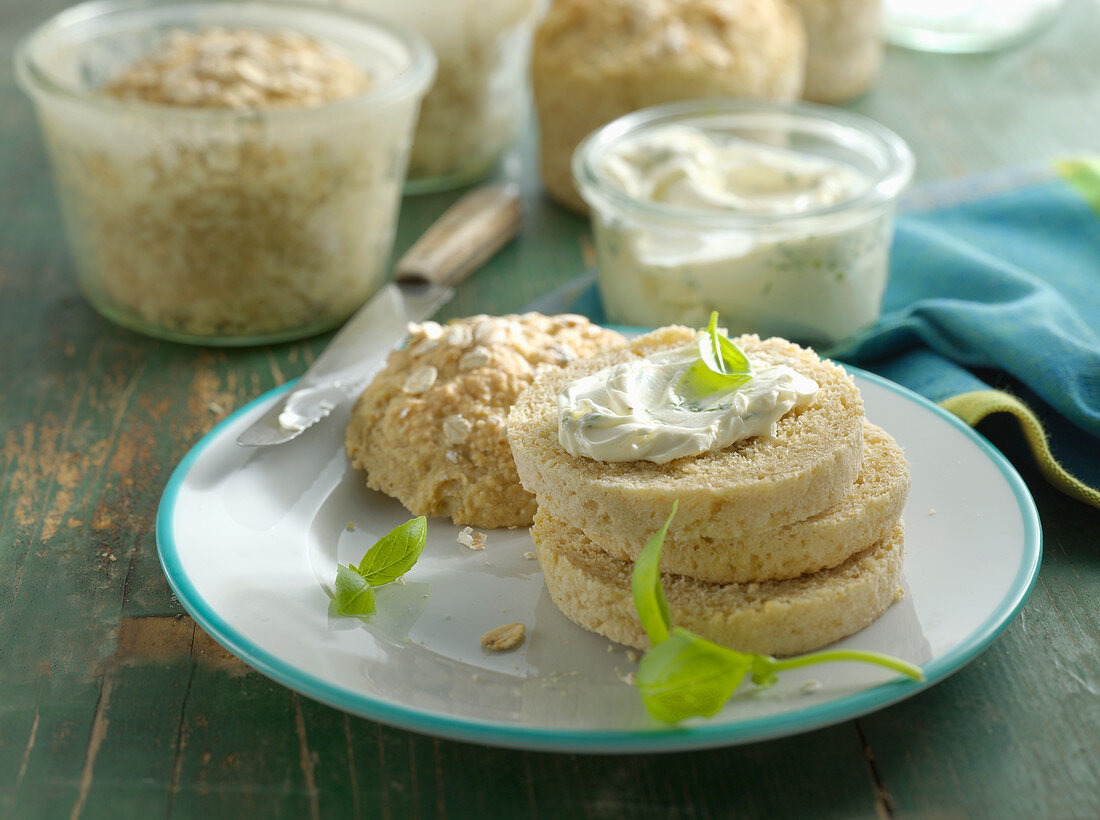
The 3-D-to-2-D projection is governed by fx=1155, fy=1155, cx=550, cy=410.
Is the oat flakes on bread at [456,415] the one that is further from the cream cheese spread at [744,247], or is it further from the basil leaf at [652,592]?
the basil leaf at [652,592]

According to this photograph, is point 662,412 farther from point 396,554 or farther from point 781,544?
point 396,554

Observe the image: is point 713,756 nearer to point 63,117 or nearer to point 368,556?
point 368,556

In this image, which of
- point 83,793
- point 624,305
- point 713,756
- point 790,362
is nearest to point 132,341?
point 624,305

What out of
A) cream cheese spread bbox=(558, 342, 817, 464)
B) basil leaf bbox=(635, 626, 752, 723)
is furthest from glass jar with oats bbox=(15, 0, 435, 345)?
basil leaf bbox=(635, 626, 752, 723)

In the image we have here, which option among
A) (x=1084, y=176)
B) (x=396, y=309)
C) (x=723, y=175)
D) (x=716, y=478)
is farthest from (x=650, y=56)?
(x=716, y=478)

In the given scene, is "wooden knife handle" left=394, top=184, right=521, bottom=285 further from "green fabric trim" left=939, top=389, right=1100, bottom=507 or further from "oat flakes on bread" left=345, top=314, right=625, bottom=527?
"green fabric trim" left=939, top=389, right=1100, bottom=507

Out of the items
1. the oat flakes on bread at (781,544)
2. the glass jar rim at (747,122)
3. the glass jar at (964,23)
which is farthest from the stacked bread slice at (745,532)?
the glass jar at (964,23)
